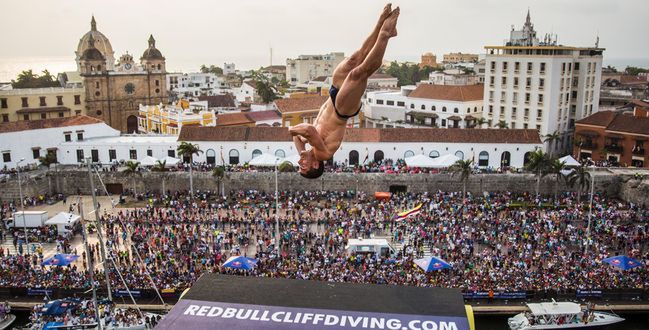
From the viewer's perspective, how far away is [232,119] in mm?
57719

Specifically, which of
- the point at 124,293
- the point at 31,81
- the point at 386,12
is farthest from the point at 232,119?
the point at 386,12

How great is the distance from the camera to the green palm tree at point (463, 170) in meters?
41.5

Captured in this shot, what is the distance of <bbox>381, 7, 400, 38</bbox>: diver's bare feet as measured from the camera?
26.2 ft

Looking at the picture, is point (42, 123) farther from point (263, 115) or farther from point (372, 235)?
point (372, 235)

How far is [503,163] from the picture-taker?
4703 cm

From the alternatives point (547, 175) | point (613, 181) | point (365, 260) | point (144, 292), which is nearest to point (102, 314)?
point (144, 292)

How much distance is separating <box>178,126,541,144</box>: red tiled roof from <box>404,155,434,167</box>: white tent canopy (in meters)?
2.96

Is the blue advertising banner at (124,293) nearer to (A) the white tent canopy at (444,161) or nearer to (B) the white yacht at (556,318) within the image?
(B) the white yacht at (556,318)

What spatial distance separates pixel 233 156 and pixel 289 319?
31.1 meters

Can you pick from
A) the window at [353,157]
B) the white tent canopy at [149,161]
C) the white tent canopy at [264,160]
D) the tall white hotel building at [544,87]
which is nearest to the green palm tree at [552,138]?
the tall white hotel building at [544,87]

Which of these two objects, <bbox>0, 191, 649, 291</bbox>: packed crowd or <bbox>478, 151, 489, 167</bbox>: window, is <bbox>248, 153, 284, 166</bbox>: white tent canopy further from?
<bbox>478, 151, 489, 167</bbox>: window

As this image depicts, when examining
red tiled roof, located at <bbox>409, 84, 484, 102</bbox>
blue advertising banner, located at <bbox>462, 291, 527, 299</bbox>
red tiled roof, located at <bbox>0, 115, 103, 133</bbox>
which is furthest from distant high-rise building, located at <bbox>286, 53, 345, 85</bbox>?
blue advertising banner, located at <bbox>462, 291, 527, 299</bbox>

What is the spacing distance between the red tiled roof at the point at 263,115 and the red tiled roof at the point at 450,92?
16.1 m

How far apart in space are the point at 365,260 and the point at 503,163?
22.3m
